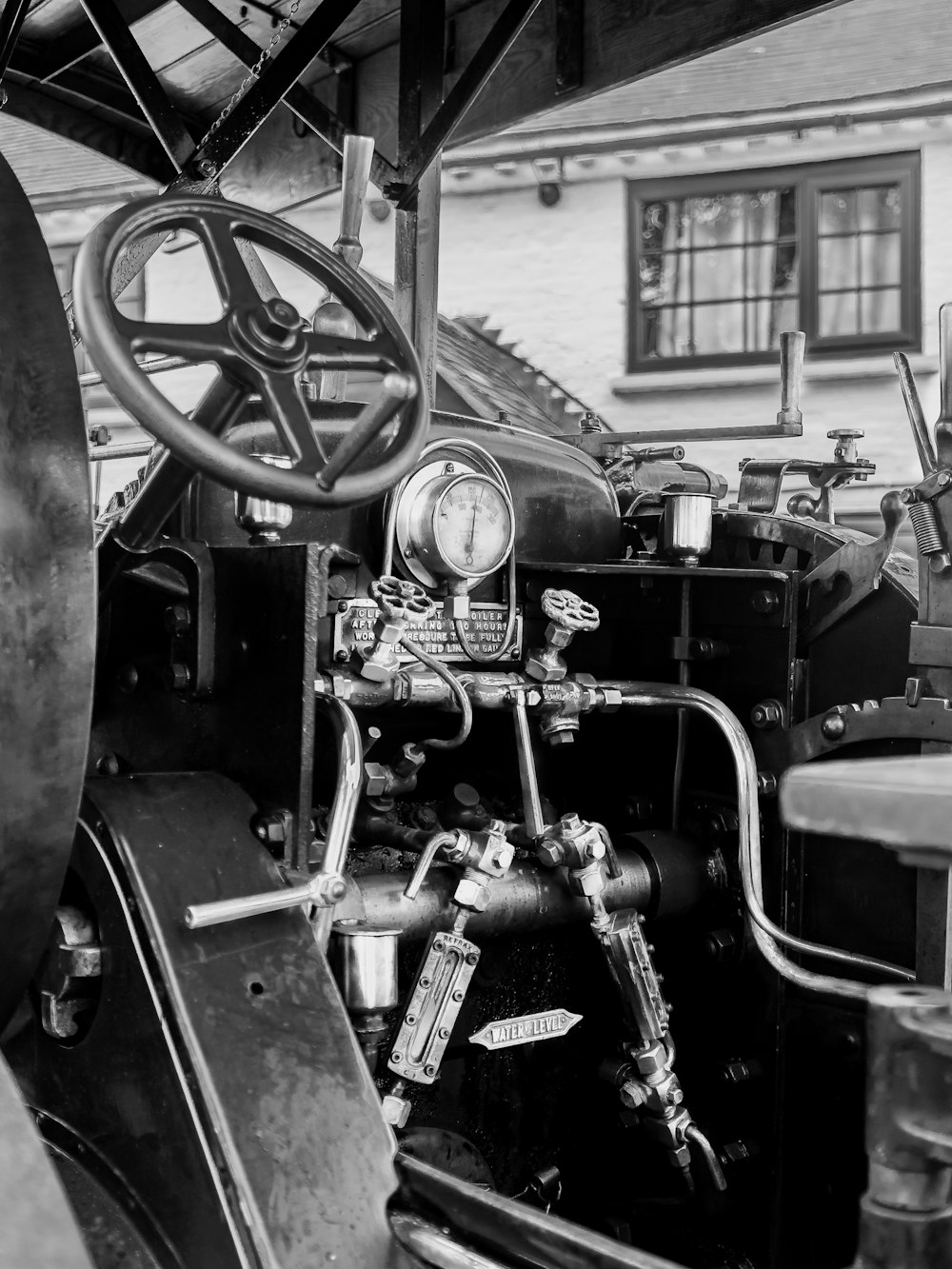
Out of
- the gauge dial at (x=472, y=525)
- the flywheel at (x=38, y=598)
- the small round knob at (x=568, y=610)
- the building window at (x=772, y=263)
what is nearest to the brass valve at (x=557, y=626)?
the small round knob at (x=568, y=610)

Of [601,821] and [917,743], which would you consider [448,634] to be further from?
[917,743]

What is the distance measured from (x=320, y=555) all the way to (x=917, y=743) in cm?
113

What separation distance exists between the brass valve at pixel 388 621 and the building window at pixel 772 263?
7.63 meters

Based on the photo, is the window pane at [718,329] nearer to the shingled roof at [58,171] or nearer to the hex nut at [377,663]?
the shingled roof at [58,171]

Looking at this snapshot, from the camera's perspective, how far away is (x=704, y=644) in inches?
104

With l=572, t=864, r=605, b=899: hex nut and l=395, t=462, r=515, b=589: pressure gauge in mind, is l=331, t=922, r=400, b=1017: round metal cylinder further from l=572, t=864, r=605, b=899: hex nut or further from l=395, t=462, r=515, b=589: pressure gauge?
l=395, t=462, r=515, b=589: pressure gauge

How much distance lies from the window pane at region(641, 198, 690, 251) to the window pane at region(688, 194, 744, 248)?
0.22ft

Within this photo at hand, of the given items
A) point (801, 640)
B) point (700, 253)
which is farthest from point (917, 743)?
Result: point (700, 253)

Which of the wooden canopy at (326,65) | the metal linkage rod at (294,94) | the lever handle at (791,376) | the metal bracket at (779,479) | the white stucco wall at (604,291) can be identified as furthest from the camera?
the white stucco wall at (604,291)

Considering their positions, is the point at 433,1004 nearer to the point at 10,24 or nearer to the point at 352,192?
the point at 352,192

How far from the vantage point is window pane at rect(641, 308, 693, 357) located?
31.4 ft

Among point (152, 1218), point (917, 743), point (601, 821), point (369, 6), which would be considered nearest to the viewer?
point (152, 1218)

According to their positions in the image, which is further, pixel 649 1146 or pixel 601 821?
pixel 601 821

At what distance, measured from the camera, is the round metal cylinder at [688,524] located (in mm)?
2631
